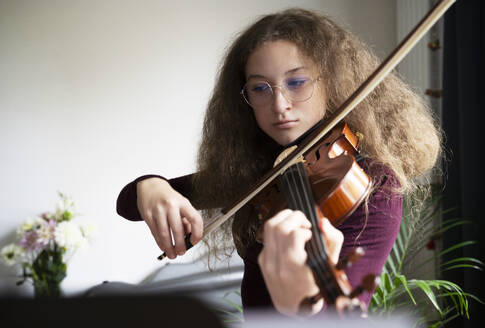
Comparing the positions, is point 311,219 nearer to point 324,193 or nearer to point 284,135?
point 324,193

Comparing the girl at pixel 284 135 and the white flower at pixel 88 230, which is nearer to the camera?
the girl at pixel 284 135

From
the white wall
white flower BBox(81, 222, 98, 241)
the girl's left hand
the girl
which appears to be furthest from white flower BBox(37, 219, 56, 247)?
the girl's left hand

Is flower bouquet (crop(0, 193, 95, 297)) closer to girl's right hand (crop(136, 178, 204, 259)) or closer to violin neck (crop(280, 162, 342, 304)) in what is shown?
girl's right hand (crop(136, 178, 204, 259))

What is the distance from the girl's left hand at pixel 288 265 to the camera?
0.42m

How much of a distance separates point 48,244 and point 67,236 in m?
0.20

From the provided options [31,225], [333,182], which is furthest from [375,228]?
[31,225]

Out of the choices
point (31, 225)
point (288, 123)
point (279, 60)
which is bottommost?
point (31, 225)

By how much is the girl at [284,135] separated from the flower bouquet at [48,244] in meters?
0.98

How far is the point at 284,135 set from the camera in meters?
0.78

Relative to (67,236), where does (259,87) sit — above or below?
above

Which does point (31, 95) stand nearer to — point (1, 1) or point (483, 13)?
point (1, 1)

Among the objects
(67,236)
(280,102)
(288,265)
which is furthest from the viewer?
(67,236)

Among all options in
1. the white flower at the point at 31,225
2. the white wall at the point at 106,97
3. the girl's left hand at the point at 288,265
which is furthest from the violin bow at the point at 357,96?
the white wall at the point at 106,97

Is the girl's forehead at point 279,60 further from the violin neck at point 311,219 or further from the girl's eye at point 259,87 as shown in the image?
the violin neck at point 311,219
